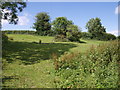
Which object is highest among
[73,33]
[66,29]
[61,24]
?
[61,24]

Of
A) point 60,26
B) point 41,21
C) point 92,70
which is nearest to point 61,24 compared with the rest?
point 60,26

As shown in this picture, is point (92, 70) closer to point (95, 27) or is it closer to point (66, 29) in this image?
point (66, 29)

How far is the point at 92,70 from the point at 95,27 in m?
55.1

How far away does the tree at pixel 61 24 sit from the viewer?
1510 inches

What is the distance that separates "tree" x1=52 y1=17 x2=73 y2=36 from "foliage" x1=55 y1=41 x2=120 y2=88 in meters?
28.4

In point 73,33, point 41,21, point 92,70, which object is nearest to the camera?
point 92,70

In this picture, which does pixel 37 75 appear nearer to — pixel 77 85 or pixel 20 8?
pixel 77 85

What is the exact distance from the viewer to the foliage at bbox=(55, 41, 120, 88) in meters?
6.28

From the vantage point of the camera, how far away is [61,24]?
130 ft

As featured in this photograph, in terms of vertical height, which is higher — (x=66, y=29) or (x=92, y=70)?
(x=66, y=29)

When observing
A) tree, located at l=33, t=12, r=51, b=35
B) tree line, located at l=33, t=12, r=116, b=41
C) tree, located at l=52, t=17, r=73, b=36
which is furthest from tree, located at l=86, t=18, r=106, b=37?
tree, located at l=52, t=17, r=73, b=36

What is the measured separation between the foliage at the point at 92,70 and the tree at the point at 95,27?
5026 centimetres

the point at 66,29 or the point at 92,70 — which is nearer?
the point at 92,70

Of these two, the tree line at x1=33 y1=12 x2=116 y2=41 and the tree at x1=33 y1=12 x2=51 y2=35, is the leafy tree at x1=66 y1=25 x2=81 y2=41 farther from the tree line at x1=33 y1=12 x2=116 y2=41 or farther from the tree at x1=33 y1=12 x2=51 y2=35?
the tree at x1=33 y1=12 x2=51 y2=35
